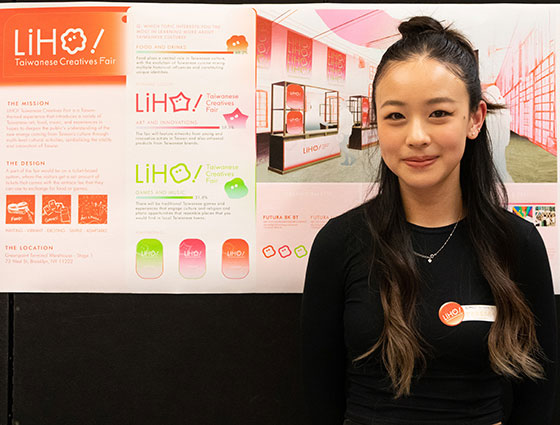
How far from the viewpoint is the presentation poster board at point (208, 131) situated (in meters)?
1.49

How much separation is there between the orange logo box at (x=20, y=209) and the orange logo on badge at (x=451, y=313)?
1188mm

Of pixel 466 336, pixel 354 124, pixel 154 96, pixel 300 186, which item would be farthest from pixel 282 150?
pixel 466 336

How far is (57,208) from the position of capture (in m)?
1.51

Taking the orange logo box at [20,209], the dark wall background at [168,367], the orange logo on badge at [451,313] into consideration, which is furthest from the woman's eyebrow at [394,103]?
the orange logo box at [20,209]

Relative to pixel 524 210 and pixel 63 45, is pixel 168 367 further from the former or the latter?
pixel 524 210

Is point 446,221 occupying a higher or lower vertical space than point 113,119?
lower

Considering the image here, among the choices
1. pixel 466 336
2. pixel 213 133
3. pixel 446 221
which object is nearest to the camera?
pixel 466 336

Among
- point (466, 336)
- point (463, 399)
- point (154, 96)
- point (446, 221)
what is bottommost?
point (463, 399)

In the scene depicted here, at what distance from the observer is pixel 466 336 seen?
105 centimetres

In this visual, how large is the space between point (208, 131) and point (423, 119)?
0.68 meters

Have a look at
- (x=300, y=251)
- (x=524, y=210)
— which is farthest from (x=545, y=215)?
(x=300, y=251)

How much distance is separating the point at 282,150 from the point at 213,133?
210mm

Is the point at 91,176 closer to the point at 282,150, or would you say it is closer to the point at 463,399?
the point at 282,150

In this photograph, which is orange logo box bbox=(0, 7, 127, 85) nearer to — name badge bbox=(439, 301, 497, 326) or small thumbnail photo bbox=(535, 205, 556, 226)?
name badge bbox=(439, 301, 497, 326)
